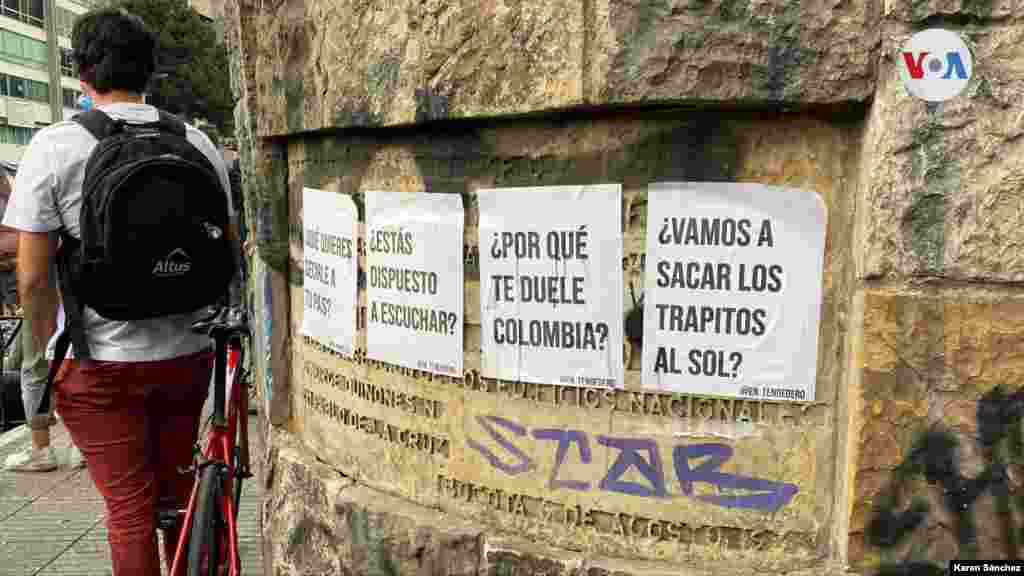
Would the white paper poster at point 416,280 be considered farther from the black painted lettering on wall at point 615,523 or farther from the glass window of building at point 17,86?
the glass window of building at point 17,86

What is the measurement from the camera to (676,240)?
87.9 inches

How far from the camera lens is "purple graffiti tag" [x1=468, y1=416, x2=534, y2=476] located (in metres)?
2.48

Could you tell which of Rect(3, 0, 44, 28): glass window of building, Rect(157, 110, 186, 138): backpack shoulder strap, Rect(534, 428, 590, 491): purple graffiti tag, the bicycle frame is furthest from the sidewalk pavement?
Rect(3, 0, 44, 28): glass window of building

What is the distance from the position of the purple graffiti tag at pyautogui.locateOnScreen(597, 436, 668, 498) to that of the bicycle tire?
4.71 feet

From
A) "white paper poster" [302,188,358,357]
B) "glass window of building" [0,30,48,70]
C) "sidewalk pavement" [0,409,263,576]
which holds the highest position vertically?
"glass window of building" [0,30,48,70]

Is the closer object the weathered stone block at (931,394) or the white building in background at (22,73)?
the weathered stone block at (931,394)

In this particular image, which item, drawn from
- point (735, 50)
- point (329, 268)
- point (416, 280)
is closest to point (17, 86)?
point (329, 268)

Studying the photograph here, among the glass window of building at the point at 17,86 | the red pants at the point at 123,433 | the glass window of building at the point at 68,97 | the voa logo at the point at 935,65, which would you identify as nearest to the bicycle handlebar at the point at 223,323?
the red pants at the point at 123,433

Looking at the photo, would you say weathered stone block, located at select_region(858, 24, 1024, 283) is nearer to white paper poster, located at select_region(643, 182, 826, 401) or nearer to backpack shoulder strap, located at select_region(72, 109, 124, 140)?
white paper poster, located at select_region(643, 182, 826, 401)

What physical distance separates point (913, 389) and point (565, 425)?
87 cm

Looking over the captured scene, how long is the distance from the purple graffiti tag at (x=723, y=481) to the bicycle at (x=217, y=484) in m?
1.65

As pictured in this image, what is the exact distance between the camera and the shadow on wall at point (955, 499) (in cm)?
203

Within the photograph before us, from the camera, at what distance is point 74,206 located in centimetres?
283

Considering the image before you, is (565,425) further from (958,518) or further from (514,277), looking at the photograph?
(958,518)
